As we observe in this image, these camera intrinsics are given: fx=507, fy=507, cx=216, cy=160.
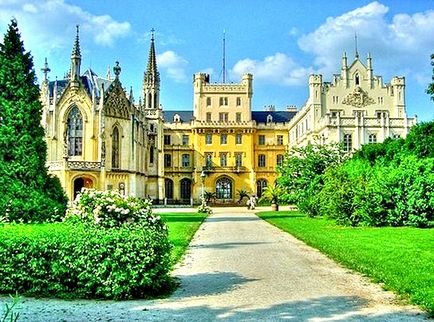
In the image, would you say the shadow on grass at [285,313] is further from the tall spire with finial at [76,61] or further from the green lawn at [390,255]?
the tall spire with finial at [76,61]

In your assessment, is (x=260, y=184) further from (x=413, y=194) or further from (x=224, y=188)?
(x=413, y=194)

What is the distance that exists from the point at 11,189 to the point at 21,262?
671cm

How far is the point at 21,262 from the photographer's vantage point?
895 cm

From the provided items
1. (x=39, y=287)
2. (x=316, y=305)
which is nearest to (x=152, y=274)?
(x=39, y=287)

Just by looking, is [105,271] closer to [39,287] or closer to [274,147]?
[39,287]

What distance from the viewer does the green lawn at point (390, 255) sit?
9406 mm

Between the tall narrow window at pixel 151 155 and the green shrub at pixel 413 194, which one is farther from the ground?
the tall narrow window at pixel 151 155

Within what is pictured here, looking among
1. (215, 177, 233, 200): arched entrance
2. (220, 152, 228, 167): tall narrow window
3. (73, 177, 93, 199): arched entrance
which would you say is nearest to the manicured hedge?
(73, 177, 93, 199): arched entrance

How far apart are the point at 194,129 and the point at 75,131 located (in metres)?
24.1

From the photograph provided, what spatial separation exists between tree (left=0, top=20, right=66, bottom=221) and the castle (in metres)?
33.0

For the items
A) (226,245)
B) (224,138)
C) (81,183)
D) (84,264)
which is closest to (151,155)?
(224,138)

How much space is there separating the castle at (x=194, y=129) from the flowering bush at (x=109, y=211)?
118 feet

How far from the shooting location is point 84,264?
8.69m

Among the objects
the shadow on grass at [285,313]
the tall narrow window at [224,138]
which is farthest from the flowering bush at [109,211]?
the tall narrow window at [224,138]
